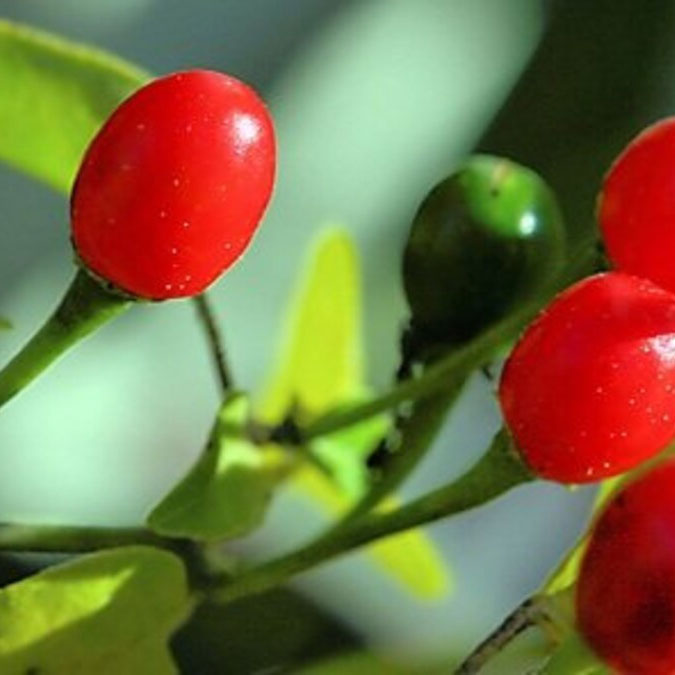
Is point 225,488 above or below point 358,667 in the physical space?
above

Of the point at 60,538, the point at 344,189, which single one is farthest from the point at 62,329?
the point at 344,189

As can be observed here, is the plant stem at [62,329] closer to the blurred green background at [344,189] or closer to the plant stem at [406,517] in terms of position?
the plant stem at [406,517]

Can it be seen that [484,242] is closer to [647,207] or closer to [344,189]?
[647,207]

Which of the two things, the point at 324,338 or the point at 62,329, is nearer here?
the point at 62,329

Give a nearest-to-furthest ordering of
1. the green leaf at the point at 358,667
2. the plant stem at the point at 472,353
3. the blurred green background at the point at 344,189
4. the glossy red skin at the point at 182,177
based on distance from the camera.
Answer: the glossy red skin at the point at 182,177 → the plant stem at the point at 472,353 → the green leaf at the point at 358,667 → the blurred green background at the point at 344,189

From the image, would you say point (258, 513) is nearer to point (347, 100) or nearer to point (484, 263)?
point (484, 263)

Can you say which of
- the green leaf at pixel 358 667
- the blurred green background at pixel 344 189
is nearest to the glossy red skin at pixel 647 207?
the green leaf at pixel 358 667
